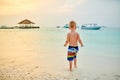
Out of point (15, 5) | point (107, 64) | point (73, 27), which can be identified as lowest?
point (107, 64)

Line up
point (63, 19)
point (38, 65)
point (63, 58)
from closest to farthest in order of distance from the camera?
point (38, 65) → point (63, 58) → point (63, 19)

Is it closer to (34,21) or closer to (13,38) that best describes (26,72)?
(34,21)

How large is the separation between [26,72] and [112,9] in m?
1.21

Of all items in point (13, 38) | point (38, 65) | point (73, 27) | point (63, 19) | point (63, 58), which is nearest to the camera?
point (73, 27)

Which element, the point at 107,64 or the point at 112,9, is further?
the point at 112,9

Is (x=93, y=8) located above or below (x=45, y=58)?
above

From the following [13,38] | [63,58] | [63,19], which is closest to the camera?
[63,58]

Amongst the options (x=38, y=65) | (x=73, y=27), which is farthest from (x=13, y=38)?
(x=73, y=27)

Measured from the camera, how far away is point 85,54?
300 cm

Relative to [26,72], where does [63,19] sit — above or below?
above

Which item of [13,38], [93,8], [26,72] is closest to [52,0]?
[93,8]

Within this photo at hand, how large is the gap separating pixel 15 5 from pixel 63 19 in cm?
53

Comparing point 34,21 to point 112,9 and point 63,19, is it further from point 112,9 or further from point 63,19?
point 112,9

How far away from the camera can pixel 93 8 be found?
3.05m
